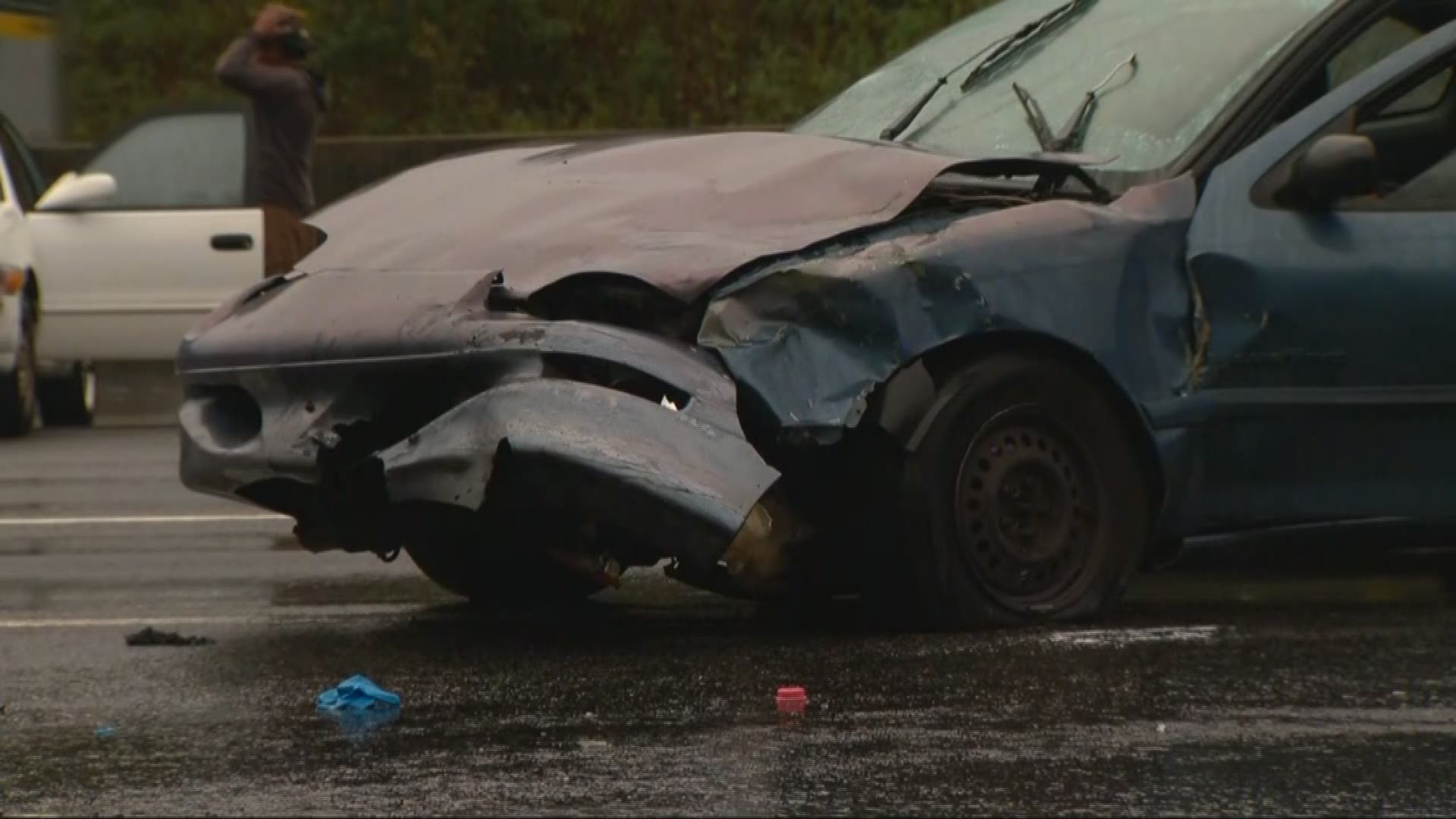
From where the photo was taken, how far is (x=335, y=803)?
518 cm

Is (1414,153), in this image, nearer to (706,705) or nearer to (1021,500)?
(1021,500)

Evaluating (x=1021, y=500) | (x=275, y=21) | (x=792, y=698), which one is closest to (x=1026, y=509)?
(x=1021, y=500)

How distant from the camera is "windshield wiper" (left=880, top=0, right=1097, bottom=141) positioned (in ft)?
27.1

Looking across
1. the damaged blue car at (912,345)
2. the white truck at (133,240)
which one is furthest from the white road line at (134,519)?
the white truck at (133,240)

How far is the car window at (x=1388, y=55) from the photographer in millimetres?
7855

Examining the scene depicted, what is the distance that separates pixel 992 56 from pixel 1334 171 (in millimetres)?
1292

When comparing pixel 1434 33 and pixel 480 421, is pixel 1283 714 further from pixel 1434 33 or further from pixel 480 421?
pixel 1434 33

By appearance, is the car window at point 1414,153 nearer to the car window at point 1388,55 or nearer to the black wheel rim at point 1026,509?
the car window at point 1388,55

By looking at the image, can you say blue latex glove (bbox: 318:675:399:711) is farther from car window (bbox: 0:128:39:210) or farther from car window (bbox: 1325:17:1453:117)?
car window (bbox: 0:128:39:210)

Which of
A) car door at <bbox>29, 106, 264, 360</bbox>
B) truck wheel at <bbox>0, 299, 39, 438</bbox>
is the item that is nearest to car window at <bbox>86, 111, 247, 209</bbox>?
car door at <bbox>29, 106, 264, 360</bbox>

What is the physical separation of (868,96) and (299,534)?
2.24 meters

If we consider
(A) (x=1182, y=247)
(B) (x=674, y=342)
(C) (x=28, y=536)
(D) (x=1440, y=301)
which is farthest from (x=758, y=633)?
(C) (x=28, y=536)

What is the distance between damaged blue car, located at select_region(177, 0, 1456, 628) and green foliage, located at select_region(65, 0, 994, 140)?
14110 millimetres

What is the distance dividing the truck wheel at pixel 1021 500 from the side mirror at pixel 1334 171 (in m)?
0.72
